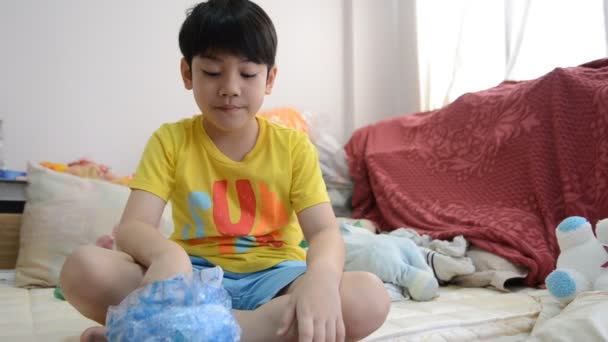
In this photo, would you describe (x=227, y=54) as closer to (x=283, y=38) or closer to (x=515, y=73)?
(x=515, y=73)

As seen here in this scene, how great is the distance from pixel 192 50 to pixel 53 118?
125cm

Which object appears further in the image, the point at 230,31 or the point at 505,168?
the point at 505,168

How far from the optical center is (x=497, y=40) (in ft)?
6.42

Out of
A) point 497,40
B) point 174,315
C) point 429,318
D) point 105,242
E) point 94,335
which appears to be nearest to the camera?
point 174,315

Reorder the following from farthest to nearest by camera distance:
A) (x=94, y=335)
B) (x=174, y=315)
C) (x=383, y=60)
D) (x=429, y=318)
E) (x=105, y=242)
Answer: (x=383, y=60) → (x=105, y=242) → (x=429, y=318) → (x=94, y=335) → (x=174, y=315)

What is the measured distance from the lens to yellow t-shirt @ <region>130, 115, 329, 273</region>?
89 centimetres

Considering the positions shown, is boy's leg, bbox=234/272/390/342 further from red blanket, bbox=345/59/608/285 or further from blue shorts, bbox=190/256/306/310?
red blanket, bbox=345/59/608/285

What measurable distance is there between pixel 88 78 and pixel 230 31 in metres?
1.32

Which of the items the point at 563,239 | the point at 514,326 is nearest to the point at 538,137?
the point at 563,239

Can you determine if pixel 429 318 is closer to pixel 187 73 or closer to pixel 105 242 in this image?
pixel 187 73

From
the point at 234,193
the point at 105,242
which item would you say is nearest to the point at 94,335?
the point at 234,193

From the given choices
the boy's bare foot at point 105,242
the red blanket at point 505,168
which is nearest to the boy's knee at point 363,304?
the red blanket at point 505,168

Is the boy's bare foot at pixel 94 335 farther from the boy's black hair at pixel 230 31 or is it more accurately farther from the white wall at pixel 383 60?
the white wall at pixel 383 60

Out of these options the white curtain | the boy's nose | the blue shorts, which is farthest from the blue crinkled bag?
the white curtain
